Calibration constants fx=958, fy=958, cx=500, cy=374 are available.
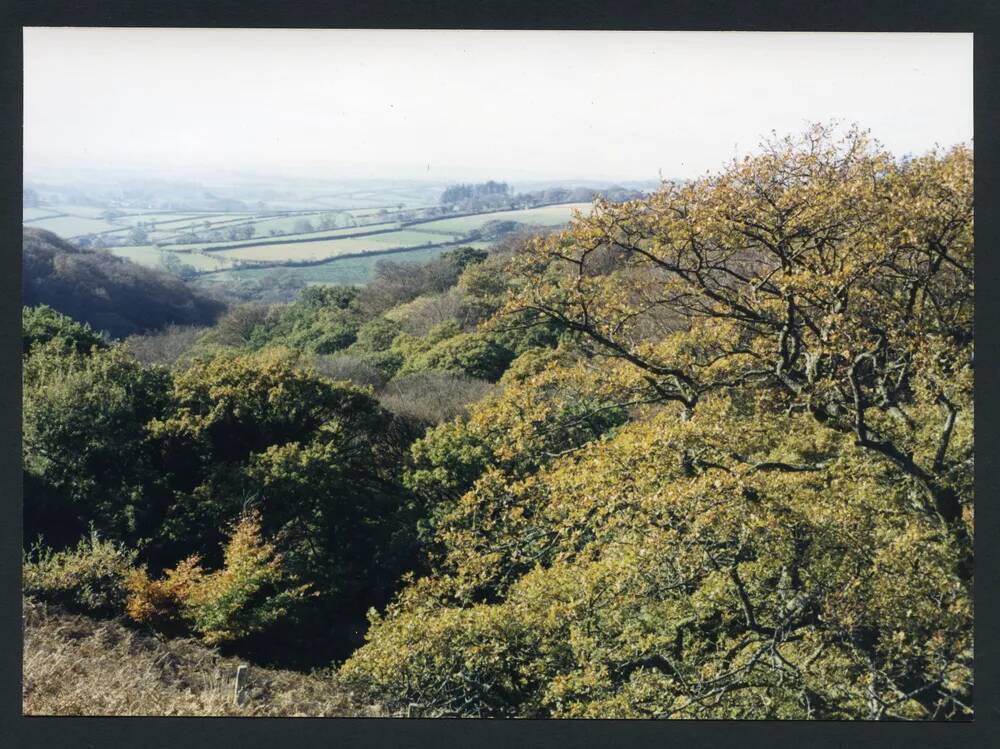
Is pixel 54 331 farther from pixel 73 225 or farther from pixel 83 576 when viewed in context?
pixel 83 576

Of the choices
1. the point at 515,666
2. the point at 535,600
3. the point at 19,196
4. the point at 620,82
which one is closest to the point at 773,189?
the point at 620,82

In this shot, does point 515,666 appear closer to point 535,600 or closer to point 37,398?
point 535,600

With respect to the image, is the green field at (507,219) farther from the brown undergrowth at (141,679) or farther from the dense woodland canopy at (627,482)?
the brown undergrowth at (141,679)

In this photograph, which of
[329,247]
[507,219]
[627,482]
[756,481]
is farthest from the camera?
[329,247]

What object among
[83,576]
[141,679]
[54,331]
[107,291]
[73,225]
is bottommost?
[141,679]

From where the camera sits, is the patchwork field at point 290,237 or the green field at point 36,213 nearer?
the green field at point 36,213

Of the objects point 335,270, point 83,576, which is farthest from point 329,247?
point 83,576

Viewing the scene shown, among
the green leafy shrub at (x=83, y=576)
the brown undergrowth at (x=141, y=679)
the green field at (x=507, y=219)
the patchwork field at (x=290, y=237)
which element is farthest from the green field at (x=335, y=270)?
the brown undergrowth at (x=141, y=679)
